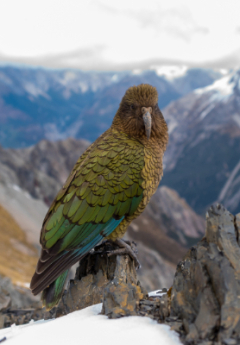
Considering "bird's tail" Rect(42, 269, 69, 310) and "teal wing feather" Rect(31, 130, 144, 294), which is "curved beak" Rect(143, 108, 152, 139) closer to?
"teal wing feather" Rect(31, 130, 144, 294)

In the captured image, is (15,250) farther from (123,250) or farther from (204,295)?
(204,295)

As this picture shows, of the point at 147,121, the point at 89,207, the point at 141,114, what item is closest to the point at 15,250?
the point at 89,207

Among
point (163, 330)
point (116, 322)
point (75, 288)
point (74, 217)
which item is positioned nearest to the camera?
point (163, 330)

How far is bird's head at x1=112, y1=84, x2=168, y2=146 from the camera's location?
24.1ft

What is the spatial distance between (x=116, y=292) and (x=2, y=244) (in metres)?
44.3

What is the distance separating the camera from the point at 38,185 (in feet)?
241

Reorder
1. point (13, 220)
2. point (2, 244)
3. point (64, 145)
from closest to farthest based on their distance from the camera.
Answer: point (2, 244) → point (13, 220) → point (64, 145)

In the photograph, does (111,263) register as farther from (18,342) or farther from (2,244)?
(2,244)

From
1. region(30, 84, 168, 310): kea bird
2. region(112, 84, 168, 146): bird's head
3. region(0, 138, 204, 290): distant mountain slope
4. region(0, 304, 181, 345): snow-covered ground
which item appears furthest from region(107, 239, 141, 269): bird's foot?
region(0, 138, 204, 290): distant mountain slope

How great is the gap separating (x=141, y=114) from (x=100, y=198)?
7.30 ft

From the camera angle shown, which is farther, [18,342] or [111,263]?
[111,263]

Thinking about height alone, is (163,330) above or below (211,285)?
below

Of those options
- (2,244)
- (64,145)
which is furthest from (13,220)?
(64,145)

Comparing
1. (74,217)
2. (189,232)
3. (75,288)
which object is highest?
(189,232)
